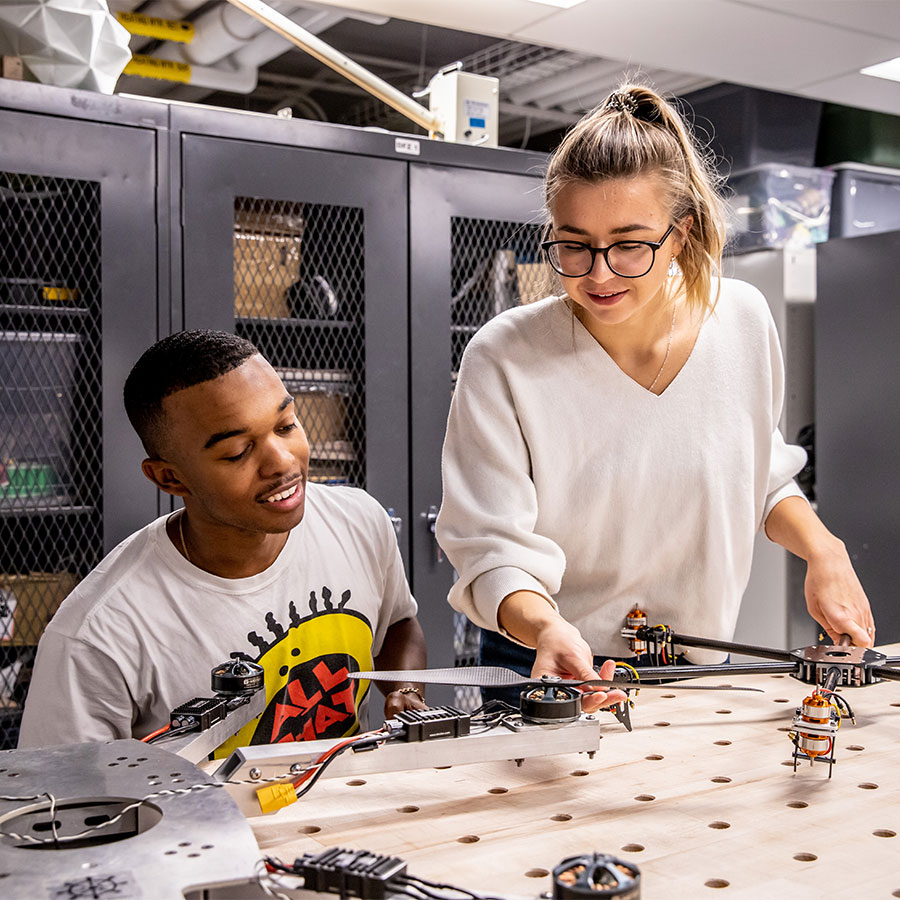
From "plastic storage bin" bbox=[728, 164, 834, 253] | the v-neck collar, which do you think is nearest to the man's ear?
the v-neck collar

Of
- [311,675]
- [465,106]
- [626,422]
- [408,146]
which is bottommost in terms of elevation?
[311,675]

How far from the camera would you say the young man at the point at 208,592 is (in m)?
1.32

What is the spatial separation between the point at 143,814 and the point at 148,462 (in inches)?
28.1

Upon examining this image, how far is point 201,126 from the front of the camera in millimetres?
2549

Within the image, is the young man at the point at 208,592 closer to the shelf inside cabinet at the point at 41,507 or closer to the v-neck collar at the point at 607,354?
the v-neck collar at the point at 607,354

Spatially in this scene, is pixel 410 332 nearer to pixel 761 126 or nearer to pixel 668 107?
pixel 668 107

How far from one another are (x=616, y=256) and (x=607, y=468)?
284 millimetres

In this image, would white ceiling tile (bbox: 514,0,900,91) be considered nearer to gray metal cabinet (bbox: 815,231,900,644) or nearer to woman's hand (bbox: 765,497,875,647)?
gray metal cabinet (bbox: 815,231,900,644)

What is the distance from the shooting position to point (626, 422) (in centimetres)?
140

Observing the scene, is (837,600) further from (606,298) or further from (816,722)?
(606,298)

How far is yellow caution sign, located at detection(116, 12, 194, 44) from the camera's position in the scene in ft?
10.6

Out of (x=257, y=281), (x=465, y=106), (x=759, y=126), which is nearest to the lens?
(x=257, y=281)

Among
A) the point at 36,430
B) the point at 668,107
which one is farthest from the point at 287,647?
the point at 36,430

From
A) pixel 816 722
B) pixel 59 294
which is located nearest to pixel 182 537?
pixel 816 722
